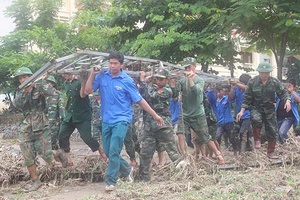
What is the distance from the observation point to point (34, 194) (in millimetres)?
5676

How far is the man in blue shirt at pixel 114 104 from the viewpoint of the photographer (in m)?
5.46

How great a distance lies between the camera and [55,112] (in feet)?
22.9

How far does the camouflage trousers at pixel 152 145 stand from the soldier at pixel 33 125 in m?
1.41

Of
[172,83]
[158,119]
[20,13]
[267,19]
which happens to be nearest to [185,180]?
[158,119]

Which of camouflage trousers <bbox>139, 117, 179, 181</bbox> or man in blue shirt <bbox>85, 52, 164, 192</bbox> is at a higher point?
man in blue shirt <bbox>85, 52, 164, 192</bbox>

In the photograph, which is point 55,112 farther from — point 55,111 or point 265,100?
point 265,100

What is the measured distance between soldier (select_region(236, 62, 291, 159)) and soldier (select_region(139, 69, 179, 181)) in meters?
1.77

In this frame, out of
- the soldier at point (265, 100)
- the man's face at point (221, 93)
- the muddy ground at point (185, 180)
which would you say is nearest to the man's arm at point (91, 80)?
the muddy ground at point (185, 180)

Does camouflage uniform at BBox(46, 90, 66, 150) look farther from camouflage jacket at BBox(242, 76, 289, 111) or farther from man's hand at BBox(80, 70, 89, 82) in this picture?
camouflage jacket at BBox(242, 76, 289, 111)

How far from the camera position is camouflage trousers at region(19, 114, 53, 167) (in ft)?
19.8

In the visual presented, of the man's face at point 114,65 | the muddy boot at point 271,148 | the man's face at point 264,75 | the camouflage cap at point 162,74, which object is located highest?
the man's face at point 114,65

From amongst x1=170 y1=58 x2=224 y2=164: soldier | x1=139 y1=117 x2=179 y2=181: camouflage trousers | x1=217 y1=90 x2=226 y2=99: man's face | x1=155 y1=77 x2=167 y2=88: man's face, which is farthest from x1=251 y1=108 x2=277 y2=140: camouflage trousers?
x1=155 y1=77 x2=167 y2=88: man's face

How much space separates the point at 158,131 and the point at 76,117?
1658 millimetres

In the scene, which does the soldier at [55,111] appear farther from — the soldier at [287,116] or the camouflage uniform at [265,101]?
the soldier at [287,116]
